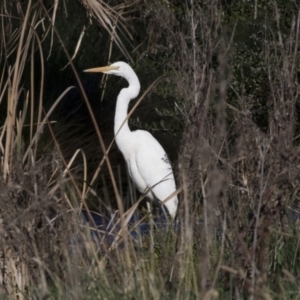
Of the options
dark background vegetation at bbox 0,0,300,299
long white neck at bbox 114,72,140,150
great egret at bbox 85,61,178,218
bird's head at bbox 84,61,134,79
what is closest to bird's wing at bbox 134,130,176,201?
great egret at bbox 85,61,178,218

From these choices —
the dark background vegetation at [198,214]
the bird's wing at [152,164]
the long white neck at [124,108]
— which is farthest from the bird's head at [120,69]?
the dark background vegetation at [198,214]

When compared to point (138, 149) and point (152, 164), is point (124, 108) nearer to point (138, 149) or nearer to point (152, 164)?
point (138, 149)

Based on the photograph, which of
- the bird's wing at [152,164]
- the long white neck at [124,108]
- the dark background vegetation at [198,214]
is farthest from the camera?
the long white neck at [124,108]

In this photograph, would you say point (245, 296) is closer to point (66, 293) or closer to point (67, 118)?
point (66, 293)

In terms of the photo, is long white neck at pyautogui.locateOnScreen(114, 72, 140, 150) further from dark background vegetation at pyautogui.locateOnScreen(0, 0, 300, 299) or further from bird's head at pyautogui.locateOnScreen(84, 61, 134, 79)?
dark background vegetation at pyautogui.locateOnScreen(0, 0, 300, 299)

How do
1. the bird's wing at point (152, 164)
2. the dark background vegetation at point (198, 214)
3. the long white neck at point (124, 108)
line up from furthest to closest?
the long white neck at point (124, 108), the bird's wing at point (152, 164), the dark background vegetation at point (198, 214)

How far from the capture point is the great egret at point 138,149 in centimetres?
897

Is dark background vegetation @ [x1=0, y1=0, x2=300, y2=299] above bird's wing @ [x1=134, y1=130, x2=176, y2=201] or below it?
above

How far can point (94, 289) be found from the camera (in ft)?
13.1

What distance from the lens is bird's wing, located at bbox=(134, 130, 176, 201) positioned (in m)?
8.95

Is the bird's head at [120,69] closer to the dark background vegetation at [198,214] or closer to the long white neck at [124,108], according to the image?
the long white neck at [124,108]

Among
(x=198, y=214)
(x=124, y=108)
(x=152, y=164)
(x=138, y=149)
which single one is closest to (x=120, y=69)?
(x=124, y=108)

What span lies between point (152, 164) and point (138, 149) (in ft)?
0.66

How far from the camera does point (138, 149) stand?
29.8 feet
